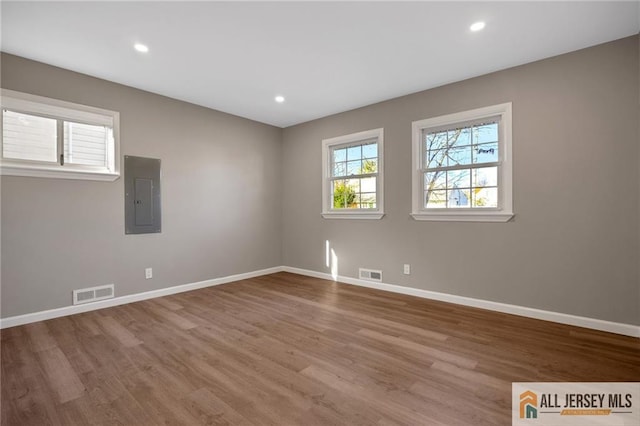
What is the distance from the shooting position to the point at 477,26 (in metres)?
2.48

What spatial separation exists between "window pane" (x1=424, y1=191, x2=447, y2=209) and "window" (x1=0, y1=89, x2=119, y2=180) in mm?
3944

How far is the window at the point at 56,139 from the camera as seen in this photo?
2.89m

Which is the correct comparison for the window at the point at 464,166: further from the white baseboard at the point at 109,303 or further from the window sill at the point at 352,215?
the white baseboard at the point at 109,303

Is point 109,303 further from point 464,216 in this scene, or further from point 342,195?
point 464,216

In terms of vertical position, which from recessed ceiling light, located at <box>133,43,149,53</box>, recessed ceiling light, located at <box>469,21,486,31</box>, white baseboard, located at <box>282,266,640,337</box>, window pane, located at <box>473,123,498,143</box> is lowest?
white baseboard, located at <box>282,266,640,337</box>

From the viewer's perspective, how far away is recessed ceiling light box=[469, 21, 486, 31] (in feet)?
8.00

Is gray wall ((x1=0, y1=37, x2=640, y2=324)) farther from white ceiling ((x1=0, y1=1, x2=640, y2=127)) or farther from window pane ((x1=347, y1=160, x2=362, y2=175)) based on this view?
window pane ((x1=347, y1=160, x2=362, y2=175))

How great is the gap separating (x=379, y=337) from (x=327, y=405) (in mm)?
1044

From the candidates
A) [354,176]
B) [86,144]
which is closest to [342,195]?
[354,176]

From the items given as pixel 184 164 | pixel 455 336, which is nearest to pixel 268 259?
pixel 184 164

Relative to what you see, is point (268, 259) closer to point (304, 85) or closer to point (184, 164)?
point (184, 164)

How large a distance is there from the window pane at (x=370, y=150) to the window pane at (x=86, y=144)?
343 cm

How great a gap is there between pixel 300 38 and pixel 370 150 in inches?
83.7

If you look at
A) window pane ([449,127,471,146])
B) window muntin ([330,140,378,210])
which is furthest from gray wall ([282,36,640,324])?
window muntin ([330,140,378,210])
